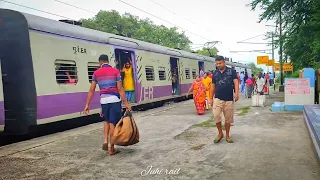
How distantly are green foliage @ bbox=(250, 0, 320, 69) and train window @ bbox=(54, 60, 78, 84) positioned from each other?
32.0 ft

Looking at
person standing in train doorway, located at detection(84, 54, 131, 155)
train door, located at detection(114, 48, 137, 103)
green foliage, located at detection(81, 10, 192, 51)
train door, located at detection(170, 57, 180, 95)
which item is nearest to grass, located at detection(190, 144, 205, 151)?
person standing in train doorway, located at detection(84, 54, 131, 155)

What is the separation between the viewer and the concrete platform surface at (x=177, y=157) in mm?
4105

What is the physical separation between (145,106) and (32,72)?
8061 millimetres

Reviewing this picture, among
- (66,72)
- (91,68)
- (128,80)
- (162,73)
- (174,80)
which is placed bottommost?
(174,80)

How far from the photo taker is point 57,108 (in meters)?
7.90

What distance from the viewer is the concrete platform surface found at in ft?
13.5

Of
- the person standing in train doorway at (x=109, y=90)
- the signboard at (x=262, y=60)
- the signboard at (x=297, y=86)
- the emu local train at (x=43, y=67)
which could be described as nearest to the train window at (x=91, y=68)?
the emu local train at (x=43, y=67)

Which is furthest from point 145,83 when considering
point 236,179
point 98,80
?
point 236,179

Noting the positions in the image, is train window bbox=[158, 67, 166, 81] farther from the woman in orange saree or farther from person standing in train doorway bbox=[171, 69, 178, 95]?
the woman in orange saree

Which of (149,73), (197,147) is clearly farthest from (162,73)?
(197,147)

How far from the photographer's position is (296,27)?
15.5m

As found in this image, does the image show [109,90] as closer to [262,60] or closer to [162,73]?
[162,73]

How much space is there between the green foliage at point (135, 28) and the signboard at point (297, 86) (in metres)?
33.1

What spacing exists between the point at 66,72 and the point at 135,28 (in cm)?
4670
